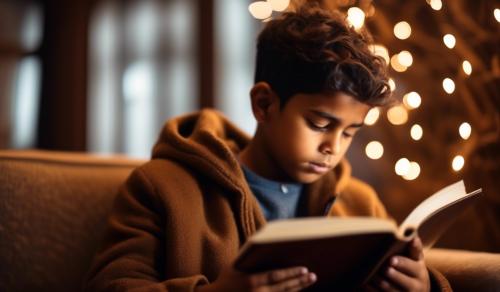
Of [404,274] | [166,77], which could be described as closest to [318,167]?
[404,274]

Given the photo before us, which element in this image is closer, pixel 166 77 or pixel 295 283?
pixel 295 283

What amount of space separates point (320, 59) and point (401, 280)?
0.41m

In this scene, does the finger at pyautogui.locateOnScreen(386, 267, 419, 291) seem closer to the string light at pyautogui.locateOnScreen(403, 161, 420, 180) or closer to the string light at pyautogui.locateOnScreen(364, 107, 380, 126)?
the string light at pyautogui.locateOnScreen(403, 161, 420, 180)

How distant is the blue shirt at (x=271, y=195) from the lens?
1.18 metres

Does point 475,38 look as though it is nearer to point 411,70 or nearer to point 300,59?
point 411,70

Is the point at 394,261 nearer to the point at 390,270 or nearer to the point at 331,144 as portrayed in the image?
the point at 390,270

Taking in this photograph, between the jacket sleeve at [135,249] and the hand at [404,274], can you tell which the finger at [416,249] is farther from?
the jacket sleeve at [135,249]

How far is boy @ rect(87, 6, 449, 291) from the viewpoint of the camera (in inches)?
39.3

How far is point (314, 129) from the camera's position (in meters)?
1.04

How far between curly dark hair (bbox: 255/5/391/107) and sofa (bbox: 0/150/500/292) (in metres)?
0.35

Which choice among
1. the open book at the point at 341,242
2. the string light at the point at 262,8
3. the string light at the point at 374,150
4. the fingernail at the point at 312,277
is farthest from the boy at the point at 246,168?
the string light at the point at 374,150

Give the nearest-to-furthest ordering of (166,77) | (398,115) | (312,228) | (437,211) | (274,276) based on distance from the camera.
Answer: (312,228) → (274,276) → (437,211) → (398,115) → (166,77)

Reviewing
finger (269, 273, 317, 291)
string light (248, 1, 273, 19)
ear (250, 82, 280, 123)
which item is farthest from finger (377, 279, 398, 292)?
string light (248, 1, 273, 19)

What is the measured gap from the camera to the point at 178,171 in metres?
1.10
